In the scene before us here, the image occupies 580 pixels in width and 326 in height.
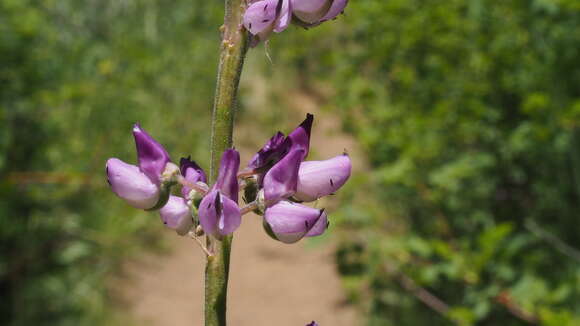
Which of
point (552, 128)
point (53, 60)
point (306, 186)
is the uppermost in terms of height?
point (53, 60)

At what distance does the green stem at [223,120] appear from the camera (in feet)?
3.21

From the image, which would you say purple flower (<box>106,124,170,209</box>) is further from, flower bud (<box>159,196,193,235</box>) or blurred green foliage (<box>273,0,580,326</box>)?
blurred green foliage (<box>273,0,580,326</box>)

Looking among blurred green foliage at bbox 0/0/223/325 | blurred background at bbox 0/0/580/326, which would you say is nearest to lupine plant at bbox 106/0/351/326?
blurred background at bbox 0/0/580/326

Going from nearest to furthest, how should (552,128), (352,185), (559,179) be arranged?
(552,128) < (352,185) < (559,179)

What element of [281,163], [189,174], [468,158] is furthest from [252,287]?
[281,163]

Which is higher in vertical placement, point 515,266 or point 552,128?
point 552,128

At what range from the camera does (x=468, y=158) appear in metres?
3.08

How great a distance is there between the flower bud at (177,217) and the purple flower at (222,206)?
0.27 feet

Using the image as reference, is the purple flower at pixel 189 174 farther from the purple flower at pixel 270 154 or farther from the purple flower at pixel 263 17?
the purple flower at pixel 263 17

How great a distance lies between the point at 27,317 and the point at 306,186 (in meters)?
3.48

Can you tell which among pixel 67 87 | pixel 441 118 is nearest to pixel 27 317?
pixel 67 87

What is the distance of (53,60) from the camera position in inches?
173

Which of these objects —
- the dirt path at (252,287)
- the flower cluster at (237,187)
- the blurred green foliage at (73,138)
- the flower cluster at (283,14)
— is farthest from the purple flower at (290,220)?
the dirt path at (252,287)

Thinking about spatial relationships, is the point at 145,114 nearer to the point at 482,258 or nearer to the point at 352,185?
the point at 352,185
